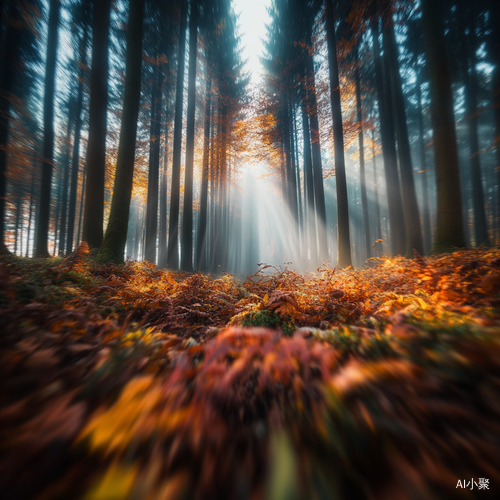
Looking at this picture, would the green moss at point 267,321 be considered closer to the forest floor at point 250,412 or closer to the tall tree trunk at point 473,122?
the forest floor at point 250,412

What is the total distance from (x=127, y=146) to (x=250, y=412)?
24.8 ft

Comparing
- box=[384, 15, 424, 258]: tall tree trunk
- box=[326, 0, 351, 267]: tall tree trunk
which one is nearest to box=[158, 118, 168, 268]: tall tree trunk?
box=[326, 0, 351, 267]: tall tree trunk

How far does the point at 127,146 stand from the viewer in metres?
6.18

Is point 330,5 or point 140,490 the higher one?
point 330,5

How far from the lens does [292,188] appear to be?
15.8 meters

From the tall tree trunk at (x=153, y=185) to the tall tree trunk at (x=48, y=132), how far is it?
170 inches

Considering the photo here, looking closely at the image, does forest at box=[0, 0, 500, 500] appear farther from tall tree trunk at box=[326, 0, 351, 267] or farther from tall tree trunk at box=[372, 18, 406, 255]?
tall tree trunk at box=[372, 18, 406, 255]

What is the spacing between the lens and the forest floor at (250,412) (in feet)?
2.58

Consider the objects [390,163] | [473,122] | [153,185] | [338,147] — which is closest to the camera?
[338,147]

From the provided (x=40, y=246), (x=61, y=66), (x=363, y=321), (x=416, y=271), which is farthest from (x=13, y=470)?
(x=61, y=66)

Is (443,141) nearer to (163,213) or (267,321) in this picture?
(267,321)

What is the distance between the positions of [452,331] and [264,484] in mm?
1578

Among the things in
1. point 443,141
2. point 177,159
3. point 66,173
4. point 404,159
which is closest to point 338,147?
point 443,141

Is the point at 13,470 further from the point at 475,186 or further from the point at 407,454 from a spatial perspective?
the point at 475,186
